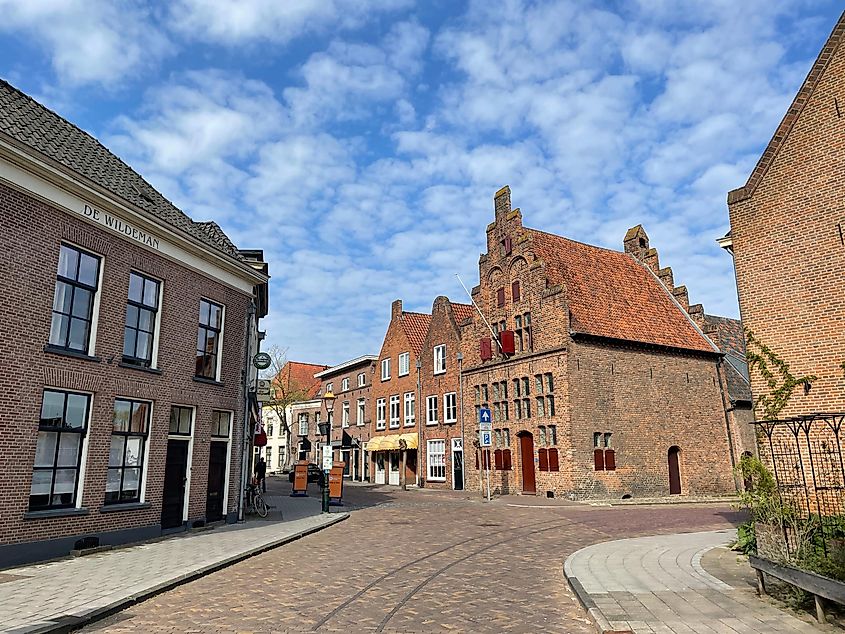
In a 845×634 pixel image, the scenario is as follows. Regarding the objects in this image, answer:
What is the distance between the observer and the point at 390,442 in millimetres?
39656

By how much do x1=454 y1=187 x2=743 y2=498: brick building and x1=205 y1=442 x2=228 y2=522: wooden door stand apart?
14.8 m

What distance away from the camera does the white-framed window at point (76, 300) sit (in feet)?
40.3

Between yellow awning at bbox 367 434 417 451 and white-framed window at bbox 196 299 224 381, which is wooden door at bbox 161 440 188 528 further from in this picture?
yellow awning at bbox 367 434 417 451

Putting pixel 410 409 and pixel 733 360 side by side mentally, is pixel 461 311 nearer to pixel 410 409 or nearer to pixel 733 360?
pixel 410 409

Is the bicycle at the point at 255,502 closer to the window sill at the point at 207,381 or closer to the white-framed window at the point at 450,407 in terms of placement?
the window sill at the point at 207,381

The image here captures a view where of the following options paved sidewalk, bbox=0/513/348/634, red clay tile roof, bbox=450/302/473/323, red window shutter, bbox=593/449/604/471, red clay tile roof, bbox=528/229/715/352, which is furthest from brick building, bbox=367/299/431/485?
paved sidewalk, bbox=0/513/348/634

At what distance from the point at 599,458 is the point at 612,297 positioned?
8367 millimetres

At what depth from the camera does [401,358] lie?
4153 centimetres

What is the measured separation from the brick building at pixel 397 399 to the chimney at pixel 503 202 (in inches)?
451

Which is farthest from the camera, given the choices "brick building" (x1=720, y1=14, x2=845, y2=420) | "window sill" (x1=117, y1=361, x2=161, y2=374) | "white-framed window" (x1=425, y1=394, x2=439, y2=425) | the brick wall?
"white-framed window" (x1=425, y1=394, x2=439, y2=425)

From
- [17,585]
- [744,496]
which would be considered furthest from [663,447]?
[17,585]

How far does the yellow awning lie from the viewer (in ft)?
125

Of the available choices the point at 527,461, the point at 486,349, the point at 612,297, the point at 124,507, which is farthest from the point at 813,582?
the point at 486,349

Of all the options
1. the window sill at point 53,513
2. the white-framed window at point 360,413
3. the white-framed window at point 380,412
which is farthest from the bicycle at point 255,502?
the white-framed window at point 360,413
